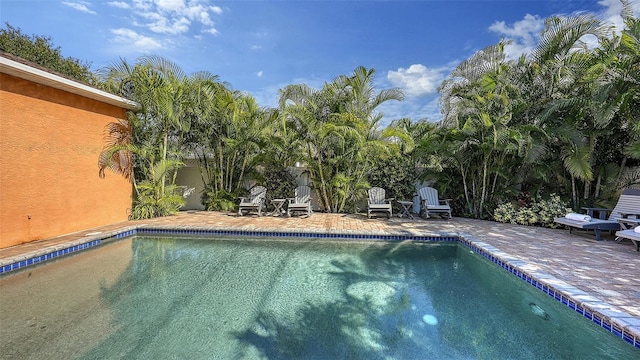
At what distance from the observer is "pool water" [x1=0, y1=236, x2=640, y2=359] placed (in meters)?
3.04

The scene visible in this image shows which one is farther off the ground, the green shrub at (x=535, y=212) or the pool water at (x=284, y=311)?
the green shrub at (x=535, y=212)

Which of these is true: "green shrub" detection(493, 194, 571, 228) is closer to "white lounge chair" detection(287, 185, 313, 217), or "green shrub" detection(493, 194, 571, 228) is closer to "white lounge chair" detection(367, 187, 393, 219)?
"white lounge chair" detection(367, 187, 393, 219)

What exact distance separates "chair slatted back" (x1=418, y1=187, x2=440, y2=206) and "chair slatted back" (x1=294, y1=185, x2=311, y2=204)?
3874mm

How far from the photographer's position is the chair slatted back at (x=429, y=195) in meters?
10.0

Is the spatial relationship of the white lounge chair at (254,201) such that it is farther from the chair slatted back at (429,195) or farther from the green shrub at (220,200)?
the chair slatted back at (429,195)

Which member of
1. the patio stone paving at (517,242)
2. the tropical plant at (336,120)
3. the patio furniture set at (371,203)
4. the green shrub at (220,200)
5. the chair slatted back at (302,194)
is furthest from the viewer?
the green shrub at (220,200)

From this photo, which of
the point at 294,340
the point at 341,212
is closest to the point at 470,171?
the point at 341,212

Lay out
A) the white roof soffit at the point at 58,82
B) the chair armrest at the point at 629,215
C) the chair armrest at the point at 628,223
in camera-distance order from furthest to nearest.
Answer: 1. the chair armrest at the point at 629,215
2. the chair armrest at the point at 628,223
3. the white roof soffit at the point at 58,82

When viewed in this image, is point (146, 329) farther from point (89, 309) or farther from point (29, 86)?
point (29, 86)

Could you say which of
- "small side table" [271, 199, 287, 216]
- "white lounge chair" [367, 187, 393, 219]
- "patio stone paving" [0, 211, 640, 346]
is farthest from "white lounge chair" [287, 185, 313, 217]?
"white lounge chair" [367, 187, 393, 219]

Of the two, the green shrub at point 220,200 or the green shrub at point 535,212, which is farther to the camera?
the green shrub at point 220,200

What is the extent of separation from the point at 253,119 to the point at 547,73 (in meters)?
8.77

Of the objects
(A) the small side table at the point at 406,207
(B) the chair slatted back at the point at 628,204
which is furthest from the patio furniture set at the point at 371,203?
(B) the chair slatted back at the point at 628,204

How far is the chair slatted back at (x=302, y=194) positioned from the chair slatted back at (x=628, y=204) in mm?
8026
